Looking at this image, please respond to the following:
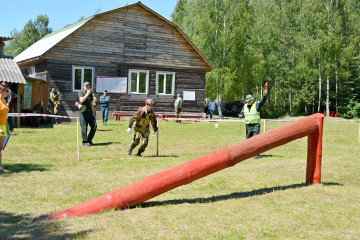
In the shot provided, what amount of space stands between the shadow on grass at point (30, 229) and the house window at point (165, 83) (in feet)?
73.2

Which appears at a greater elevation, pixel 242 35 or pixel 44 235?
pixel 242 35

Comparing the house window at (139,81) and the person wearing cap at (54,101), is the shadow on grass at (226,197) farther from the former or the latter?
the house window at (139,81)

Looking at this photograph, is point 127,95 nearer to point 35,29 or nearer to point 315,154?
point 315,154

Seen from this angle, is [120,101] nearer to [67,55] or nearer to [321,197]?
[67,55]

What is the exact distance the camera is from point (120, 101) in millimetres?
26875

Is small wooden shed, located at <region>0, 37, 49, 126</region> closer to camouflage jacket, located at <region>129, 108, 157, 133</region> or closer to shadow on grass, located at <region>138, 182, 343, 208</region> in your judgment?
camouflage jacket, located at <region>129, 108, 157, 133</region>

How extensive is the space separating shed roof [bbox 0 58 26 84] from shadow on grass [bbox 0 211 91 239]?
44.3ft

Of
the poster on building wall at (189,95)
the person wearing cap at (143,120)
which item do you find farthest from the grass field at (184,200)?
the poster on building wall at (189,95)

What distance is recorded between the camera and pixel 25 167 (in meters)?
9.68

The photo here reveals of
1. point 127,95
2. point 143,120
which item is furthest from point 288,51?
point 143,120

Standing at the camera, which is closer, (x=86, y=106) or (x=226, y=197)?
(x=226, y=197)

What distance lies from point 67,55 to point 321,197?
69.2 feet

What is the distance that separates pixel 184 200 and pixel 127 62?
21.0 m

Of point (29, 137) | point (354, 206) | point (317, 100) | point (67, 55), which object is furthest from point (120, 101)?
point (317, 100)
